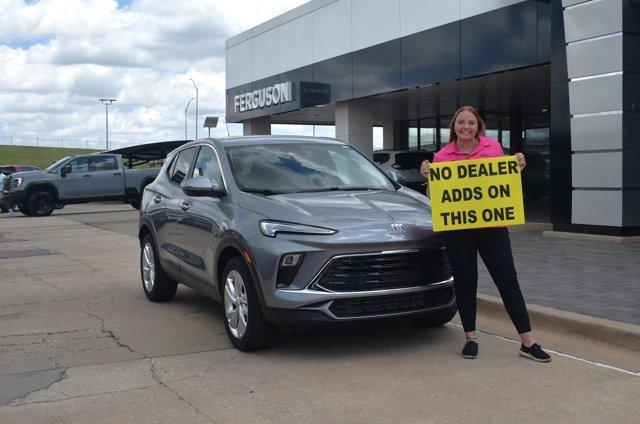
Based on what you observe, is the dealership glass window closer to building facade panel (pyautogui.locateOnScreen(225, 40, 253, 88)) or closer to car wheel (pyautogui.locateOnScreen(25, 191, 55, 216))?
building facade panel (pyautogui.locateOnScreen(225, 40, 253, 88))

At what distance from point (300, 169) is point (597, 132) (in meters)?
7.57

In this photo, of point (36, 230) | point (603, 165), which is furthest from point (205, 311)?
point (36, 230)

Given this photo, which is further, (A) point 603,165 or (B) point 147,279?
A: (A) point 603,165

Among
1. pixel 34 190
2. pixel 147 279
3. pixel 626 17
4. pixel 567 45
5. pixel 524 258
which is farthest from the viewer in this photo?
pixel 34 190

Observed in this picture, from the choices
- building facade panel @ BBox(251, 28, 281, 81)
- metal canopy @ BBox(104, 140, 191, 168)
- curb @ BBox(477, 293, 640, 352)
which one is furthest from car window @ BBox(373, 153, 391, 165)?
curb @ BBox(477, 293, 640, 352)

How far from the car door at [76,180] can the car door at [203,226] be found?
18.1 m

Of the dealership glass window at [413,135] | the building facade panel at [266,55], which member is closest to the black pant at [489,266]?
the building facade panel at [266,55]

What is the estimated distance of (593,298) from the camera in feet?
A: 23.2

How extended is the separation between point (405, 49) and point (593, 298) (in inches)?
531

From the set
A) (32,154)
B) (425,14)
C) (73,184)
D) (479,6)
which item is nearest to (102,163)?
(73,184)

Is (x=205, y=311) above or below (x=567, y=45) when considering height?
below

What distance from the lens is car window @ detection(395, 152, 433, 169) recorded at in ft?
69.0

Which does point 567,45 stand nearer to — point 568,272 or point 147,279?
point 568,272

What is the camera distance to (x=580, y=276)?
8469 millimetres
